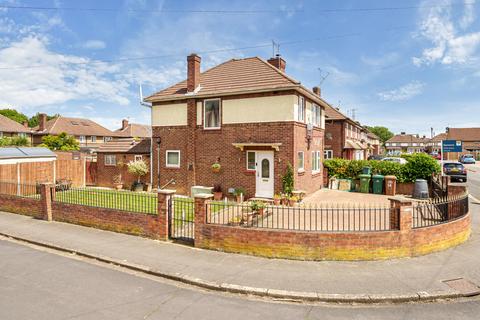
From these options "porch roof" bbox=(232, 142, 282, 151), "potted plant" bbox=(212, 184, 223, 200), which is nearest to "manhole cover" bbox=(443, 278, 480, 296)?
"porch roof" bbox=(232, 142, 282, 151)

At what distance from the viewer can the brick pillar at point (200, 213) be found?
834cm

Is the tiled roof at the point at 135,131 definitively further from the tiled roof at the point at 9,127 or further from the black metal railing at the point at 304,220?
the black metal railing at the point at 304,220

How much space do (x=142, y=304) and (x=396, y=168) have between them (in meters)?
16.4

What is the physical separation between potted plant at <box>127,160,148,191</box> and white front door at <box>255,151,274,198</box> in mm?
7415

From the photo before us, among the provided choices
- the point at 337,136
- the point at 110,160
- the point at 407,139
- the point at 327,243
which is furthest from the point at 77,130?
the point at 407,139

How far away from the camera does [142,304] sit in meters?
5.59

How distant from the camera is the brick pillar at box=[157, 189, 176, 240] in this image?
29.6 ft

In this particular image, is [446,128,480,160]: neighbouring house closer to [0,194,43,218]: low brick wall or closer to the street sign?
the street sign

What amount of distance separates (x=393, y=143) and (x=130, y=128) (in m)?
90.8

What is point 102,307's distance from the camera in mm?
5422

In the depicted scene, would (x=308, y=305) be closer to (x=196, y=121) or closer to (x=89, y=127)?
(x=196, y=121)

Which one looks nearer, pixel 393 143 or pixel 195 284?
pixel 195 284

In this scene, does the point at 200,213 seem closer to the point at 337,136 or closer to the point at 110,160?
the point at 110,160

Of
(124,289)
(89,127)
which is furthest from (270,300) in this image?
(89,127)
